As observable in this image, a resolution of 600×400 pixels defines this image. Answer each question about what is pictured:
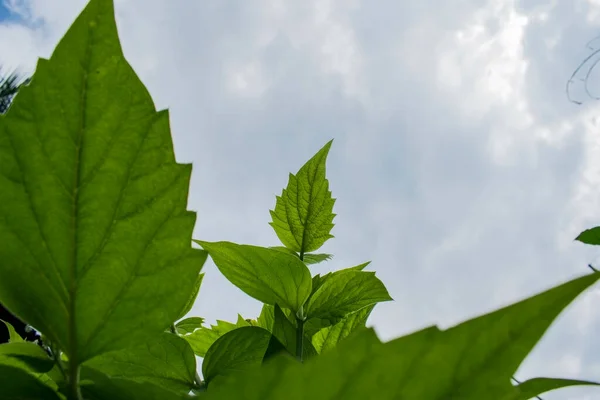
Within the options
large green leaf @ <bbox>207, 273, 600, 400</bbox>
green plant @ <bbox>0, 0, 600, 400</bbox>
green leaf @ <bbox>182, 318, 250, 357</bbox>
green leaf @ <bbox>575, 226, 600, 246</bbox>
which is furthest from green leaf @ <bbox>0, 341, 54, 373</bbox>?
green leaf @ <bbox>575, 226, 600, 246</bbox>

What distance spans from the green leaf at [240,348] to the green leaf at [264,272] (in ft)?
0.25

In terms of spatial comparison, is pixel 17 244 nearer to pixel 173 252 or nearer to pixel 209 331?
pixel 173 252

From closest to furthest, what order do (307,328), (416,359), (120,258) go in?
(416,359) < (120,258) < (307,328)

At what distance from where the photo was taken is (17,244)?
0.27 metres

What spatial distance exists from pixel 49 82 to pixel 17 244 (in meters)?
0.08

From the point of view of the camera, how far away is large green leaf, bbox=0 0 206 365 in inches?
10.4

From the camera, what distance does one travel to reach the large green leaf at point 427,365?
0.56ft

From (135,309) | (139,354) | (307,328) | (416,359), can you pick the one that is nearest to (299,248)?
(307,328)

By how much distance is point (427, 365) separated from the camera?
0.18 m

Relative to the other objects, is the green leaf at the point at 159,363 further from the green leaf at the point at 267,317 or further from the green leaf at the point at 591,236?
the green leaf at the point at 591,236

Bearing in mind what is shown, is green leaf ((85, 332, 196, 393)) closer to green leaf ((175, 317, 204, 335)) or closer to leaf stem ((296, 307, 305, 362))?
leaf stem ((296, 307, 305, 362))

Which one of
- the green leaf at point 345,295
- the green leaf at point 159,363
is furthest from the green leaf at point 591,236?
the green leaf at point 159,363

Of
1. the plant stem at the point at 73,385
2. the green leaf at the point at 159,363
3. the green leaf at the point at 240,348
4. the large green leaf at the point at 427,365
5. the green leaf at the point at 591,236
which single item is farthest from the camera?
the green leaf at the point at 591,236

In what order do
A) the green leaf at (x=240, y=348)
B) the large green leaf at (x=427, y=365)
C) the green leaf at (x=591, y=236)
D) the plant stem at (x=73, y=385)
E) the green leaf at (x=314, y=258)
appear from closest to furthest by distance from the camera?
the large green leaf at (x=427, y=365) < the plant stem at (x=73, y=385) < the green leaf at (x=240, y=348) < the green leaf at (x=591, y=236) < the green leaf at (x=314, y=258)
